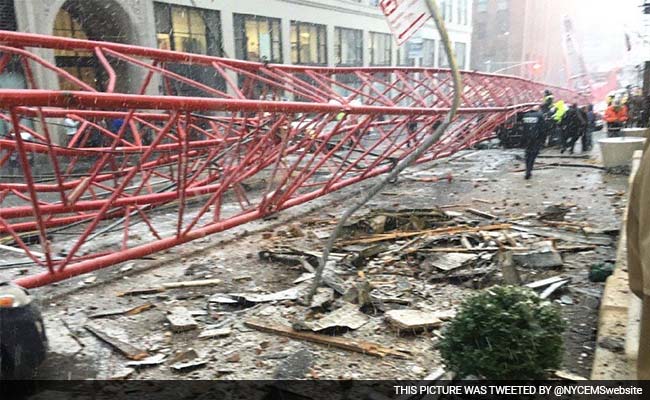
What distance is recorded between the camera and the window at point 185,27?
47.0 ft

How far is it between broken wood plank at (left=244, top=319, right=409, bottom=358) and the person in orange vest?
551 inches

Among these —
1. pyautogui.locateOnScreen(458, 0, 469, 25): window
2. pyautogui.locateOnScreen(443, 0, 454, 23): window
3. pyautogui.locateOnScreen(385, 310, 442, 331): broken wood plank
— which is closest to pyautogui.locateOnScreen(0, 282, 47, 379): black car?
pyautogui.locateOnScreen(385, 310, 442, 331): broken wood plank

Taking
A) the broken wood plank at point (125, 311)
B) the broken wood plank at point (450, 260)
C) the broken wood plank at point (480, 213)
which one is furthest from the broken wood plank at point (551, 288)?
the broken wood plank at point (125, 311)

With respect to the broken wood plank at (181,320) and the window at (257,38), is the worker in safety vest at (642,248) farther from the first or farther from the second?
the window at (257,38)

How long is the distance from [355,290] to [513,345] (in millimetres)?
1943

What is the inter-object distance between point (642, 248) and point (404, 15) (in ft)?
7.19

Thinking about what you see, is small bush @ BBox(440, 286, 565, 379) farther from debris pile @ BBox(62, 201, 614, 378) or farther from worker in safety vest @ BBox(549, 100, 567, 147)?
worker in safety vest @ BBox(549, 100, 567, 147)

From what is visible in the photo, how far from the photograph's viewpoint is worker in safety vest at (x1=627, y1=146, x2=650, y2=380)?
6.11 ft

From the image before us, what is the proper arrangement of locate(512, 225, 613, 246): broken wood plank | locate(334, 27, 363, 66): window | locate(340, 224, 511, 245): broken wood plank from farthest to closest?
locate(334, 27, 363, 66): window < locate(340, 224, 511, 245): broken wood plank < locate(512, 225, 613, 246): broken wood plank

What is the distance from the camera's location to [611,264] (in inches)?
190

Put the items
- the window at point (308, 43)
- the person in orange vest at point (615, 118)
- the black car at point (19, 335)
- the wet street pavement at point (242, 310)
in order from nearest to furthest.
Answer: the black car at point (19, 335) < the wet street pavement at point (242, 310) < the person in orange vest at point (615, 118) < the window at point (308, 43)

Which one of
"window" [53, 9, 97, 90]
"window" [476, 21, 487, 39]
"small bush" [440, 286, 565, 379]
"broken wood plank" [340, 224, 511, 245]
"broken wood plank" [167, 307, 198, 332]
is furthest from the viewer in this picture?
"window" [476, 21, 487, 39]

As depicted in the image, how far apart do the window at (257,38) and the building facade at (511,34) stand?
3532cm

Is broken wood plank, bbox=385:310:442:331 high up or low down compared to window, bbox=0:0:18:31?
down
